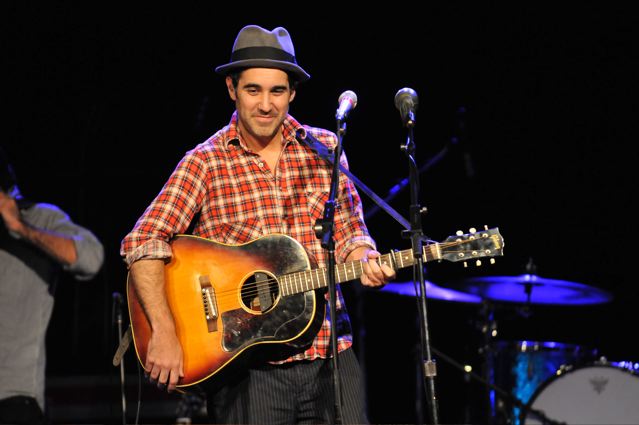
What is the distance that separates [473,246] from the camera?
3.30 metres

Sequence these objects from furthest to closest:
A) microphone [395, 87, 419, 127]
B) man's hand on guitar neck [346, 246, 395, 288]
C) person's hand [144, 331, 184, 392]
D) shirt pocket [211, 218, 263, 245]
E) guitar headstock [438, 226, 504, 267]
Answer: shirt pocket [211, 218, 263, 245] < person's hand [144, 331, 184, 392] < man's hand on guitar neck [346, 246, 395, 288] < guitar headstock [438, 226, 504, 267] < microphone [395, 87, 419, 127]

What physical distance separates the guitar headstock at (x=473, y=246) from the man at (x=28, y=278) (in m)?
2.11

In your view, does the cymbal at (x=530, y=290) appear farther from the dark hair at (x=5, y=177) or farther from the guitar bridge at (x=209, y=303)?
the dark hair at (x=5, y=177)

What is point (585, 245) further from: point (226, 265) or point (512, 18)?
point (226, 265)

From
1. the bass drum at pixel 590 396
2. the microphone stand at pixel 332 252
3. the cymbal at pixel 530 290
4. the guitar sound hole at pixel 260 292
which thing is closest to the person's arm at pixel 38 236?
the guitar sound hole at pixel 260 292

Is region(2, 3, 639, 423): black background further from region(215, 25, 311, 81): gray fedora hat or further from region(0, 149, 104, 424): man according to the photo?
region(215, 25, 311, 81): gray fedora hat

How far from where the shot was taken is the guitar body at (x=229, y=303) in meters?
3.51

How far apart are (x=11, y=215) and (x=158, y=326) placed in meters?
1.24

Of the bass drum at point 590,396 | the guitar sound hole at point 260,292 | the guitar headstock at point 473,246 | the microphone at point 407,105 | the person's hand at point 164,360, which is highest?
the microphone at point 407,105

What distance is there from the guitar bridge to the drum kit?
200 centimetres

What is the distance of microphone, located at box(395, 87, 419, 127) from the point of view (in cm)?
313

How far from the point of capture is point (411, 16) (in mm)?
6801

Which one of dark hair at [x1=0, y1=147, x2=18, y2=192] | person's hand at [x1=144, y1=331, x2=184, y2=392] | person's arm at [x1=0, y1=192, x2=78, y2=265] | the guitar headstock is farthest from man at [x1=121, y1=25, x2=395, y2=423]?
dark hair at [x1=0, y1=147, x2=18, y2=192]

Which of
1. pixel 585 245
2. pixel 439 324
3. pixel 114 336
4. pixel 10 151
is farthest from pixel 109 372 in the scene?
pixel 585 245
